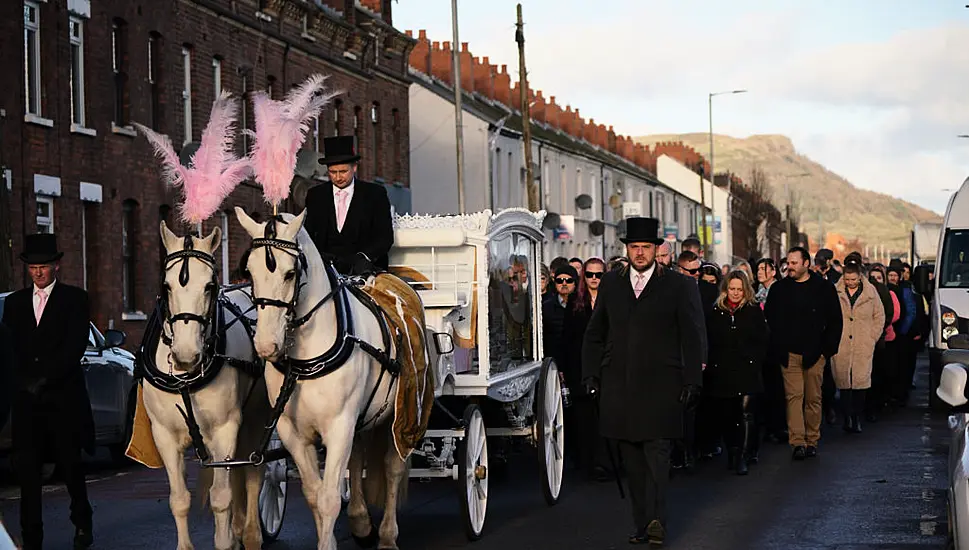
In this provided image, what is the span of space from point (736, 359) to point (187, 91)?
1942 centimetres

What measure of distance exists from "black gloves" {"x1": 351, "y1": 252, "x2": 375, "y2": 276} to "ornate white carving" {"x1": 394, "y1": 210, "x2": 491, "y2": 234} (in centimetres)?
133

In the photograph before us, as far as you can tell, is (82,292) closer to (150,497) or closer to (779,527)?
(150,497)

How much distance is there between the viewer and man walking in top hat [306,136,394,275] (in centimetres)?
1165

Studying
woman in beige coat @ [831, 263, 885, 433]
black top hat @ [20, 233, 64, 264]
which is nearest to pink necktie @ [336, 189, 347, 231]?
black top hat @ [20, 233, 64, 264]

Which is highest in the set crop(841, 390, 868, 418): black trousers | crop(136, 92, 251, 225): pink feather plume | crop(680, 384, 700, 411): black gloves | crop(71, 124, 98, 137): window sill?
crop(71, 124, 98, 137): window sill

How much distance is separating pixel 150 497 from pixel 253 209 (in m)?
21.9

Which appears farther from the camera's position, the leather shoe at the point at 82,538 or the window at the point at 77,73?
the window at the point at 77,73

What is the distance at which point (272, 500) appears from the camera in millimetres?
11945

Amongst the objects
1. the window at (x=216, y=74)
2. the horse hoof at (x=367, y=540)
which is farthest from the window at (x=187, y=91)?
the horse hoof at (x=367, y=540)

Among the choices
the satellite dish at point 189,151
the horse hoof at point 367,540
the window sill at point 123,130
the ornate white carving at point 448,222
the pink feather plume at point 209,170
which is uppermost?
the window sill at point 123,130

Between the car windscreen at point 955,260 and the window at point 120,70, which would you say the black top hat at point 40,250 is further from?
the window at point 120,70

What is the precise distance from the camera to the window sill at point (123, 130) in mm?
30028

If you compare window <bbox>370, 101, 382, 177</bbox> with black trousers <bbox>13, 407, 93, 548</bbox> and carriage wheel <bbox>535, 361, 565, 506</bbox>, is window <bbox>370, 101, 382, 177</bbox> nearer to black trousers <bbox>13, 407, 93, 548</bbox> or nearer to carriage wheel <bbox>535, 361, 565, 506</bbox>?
carriage wheel <bbox>535, 361, 565, 506</bbox>

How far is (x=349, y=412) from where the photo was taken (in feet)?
32.8
